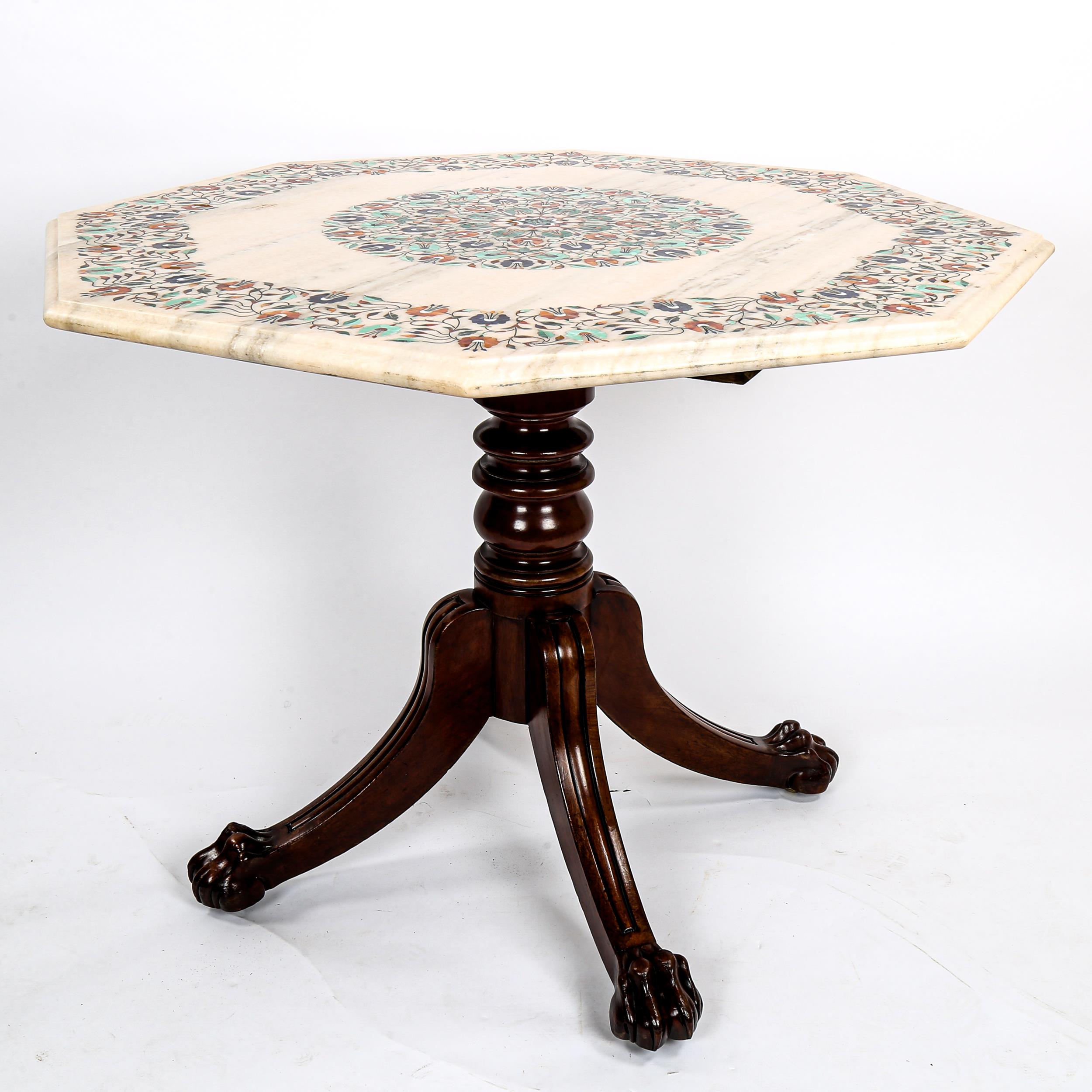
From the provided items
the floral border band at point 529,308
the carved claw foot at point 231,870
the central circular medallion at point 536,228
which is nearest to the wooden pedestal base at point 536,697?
the carved claw foot at point 231,870

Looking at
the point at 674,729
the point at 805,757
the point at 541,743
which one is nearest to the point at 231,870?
the point at 541,743

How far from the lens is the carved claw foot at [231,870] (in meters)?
1.84

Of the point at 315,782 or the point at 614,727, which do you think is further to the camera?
the point at 614,727

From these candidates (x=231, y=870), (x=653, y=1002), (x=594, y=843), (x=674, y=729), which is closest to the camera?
(x=653, y=1002)

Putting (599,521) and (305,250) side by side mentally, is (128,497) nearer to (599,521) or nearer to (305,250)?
(599,521)

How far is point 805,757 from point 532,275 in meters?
1.01

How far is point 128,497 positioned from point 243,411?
309 mm

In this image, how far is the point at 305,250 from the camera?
165 centimetres

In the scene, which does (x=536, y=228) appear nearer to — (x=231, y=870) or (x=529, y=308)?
(x=529, y=308)

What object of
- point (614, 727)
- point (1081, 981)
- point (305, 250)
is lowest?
point (614, 727)

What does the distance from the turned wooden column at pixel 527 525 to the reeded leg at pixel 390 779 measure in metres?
0.04

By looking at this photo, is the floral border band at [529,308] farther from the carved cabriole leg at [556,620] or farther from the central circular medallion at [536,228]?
the carved cabriole leg at [556,620]

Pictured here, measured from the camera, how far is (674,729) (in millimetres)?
2043

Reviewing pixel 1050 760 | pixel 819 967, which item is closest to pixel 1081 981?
pixel 819 967
